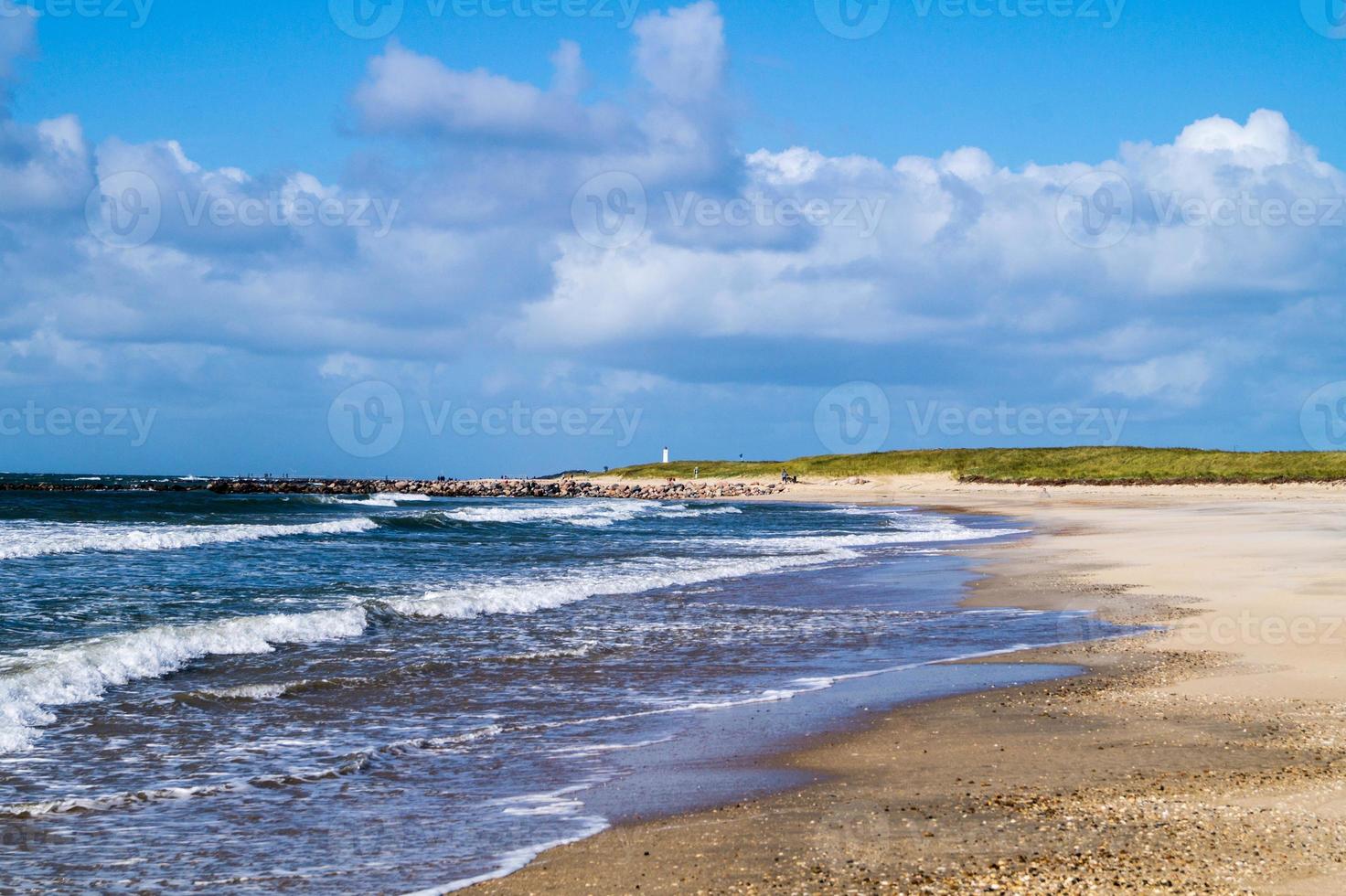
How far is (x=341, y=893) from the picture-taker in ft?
17.5

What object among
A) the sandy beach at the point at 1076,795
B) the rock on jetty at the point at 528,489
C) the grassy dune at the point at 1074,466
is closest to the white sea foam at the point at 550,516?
the rock on jetty at the point at 528,489

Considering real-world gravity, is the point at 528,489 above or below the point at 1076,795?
above

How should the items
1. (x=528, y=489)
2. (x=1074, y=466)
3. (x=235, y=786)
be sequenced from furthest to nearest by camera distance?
1. (x=528, y=489)
2. (x=1074, y=466)
3. (x=235, y=786)

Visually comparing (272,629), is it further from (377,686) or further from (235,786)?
(235,786)

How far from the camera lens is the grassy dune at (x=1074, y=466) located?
2830 inches

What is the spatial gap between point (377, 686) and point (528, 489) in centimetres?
8148

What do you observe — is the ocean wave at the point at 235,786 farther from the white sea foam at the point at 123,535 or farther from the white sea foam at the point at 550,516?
the white sea foam at the point at 550,516

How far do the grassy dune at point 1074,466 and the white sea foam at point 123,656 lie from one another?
224ft

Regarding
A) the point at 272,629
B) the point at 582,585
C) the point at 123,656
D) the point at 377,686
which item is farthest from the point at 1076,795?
the point at 582,585

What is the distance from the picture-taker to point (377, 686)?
35.9 feet

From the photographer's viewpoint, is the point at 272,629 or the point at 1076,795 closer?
the point at 1076,795

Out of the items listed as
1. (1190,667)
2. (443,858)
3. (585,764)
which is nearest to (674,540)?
(1190,667)

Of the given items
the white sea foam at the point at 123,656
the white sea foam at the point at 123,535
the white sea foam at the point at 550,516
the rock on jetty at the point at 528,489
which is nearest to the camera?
the white sea foam at the point at 123,656

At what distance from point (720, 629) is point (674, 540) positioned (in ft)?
63.3
